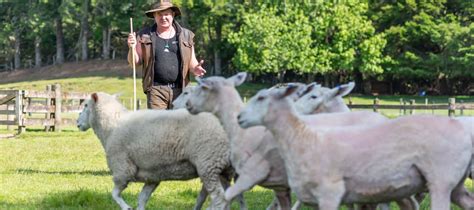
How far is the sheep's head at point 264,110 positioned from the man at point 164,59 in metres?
3.90

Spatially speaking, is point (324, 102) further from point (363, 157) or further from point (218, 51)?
point (218, 51)

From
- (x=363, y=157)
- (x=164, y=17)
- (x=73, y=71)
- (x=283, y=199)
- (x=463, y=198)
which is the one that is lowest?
(x=73, y=71)

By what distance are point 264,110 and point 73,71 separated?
68899mm

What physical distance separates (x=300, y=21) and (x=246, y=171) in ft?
155

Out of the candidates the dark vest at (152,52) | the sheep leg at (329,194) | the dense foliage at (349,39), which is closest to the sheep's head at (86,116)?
the dark vest at (152,52)

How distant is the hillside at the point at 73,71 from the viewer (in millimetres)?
69438

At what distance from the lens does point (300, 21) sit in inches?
2076

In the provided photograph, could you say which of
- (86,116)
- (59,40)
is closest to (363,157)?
(86,116)

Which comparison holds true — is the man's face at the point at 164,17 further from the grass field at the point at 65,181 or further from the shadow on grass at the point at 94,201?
the shadow on grass at the point at 94,201

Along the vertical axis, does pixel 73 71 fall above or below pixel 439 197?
below

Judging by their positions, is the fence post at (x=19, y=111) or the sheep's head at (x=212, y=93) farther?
the fence post at (x=19, y=111)

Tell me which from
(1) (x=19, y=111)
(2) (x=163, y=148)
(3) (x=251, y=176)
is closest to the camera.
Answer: (3) (x=251, y=176)

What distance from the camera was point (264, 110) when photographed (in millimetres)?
5488

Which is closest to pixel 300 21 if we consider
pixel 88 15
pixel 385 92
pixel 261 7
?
pixel 261 7
